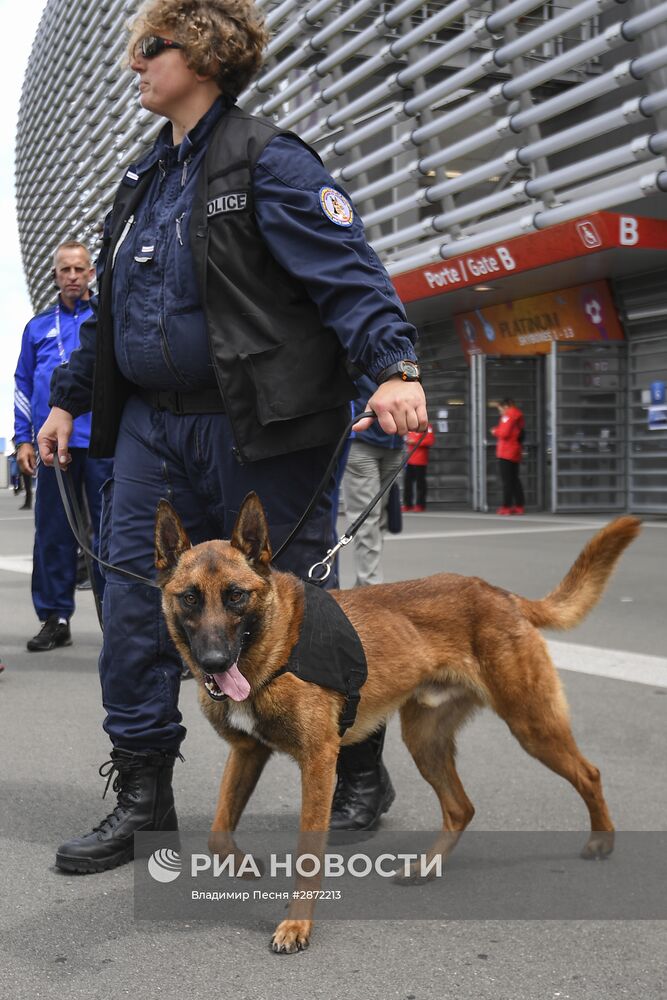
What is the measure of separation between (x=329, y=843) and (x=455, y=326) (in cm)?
1880

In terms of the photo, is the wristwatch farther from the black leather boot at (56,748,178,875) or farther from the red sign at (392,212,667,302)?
the red sign at (392,212,667,302)

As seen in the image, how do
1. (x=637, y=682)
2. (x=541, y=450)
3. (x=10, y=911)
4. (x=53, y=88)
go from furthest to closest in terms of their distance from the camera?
(x=53, y=88) < (x=541, y=450) < (x=637, y=682) < (x=10, y=911)

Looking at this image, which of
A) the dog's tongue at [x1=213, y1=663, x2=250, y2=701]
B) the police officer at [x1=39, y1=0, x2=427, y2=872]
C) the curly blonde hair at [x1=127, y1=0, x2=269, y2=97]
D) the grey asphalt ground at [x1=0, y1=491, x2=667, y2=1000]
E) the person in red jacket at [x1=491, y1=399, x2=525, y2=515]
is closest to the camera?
the grey asphalt ground at [x1=0, y1=491, x2=667, y2=1000]

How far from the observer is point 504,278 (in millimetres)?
17188

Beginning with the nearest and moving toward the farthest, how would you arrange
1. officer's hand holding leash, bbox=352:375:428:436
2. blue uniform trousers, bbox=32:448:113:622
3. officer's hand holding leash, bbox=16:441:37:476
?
officer's hand holding leash, bbox=352:375:428:436 < officer's hand holding leash, bbox=16:441:37:476 < blue uniform trousers, bbox=32:448:113:622

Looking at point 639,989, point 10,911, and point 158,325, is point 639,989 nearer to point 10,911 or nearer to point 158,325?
point 10,911

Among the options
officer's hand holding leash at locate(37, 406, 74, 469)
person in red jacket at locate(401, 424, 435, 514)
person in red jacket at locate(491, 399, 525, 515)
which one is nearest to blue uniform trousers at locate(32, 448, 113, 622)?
officer's hand holding leash at locate(37, 406, 74, 469)

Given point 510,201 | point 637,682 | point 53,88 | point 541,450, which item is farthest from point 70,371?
point 53,88

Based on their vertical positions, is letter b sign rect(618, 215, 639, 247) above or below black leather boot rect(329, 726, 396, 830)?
above

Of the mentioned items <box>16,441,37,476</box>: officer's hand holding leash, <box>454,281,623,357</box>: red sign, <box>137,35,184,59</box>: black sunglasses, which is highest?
<box>454,281,623,357</box>: red sign

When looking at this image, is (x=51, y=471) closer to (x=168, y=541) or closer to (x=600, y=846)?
(x=168, y=541)

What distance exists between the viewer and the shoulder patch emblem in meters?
3.06

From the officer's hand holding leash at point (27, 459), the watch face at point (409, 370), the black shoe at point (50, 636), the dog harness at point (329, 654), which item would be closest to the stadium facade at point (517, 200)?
the officer's hand holding leash at point (27, 459)

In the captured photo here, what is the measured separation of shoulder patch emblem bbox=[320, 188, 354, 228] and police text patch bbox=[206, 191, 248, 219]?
216 mm
